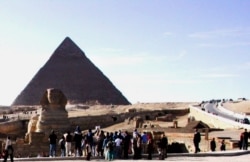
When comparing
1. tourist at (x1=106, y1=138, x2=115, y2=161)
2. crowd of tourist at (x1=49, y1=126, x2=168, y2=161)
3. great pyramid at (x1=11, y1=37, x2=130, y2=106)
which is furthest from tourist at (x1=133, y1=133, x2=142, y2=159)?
great pyramid at (x1=11, y1=37, x2=130, y2=106)

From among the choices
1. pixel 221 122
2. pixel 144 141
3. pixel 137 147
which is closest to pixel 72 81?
pixel 221 122

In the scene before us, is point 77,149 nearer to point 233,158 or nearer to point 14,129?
point 233,158

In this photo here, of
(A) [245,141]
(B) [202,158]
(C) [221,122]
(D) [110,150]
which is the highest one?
(C) [221,122]

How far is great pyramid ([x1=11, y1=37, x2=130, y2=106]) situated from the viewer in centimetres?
12494

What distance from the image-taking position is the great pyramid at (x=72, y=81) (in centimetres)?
12494

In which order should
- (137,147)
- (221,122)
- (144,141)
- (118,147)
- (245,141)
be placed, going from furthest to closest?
(221,122)
(245,141)
(144,141)
(118,147)
(137,147)

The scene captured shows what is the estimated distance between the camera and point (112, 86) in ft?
431

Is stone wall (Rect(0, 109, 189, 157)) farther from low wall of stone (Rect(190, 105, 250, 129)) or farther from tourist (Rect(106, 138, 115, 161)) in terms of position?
low wall of stone (Rect(190, 105, 250, 129))

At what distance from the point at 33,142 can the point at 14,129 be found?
19.5 metres

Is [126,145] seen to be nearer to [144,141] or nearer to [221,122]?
[144,141]

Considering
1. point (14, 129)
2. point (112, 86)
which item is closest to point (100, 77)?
point (112, 86)

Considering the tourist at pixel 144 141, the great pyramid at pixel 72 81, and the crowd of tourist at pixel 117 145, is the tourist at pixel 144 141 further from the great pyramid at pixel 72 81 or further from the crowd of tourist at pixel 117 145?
the great pyramid at pixel 72 81

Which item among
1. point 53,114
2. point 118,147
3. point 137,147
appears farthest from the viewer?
point 53,114

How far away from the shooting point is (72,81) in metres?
133
